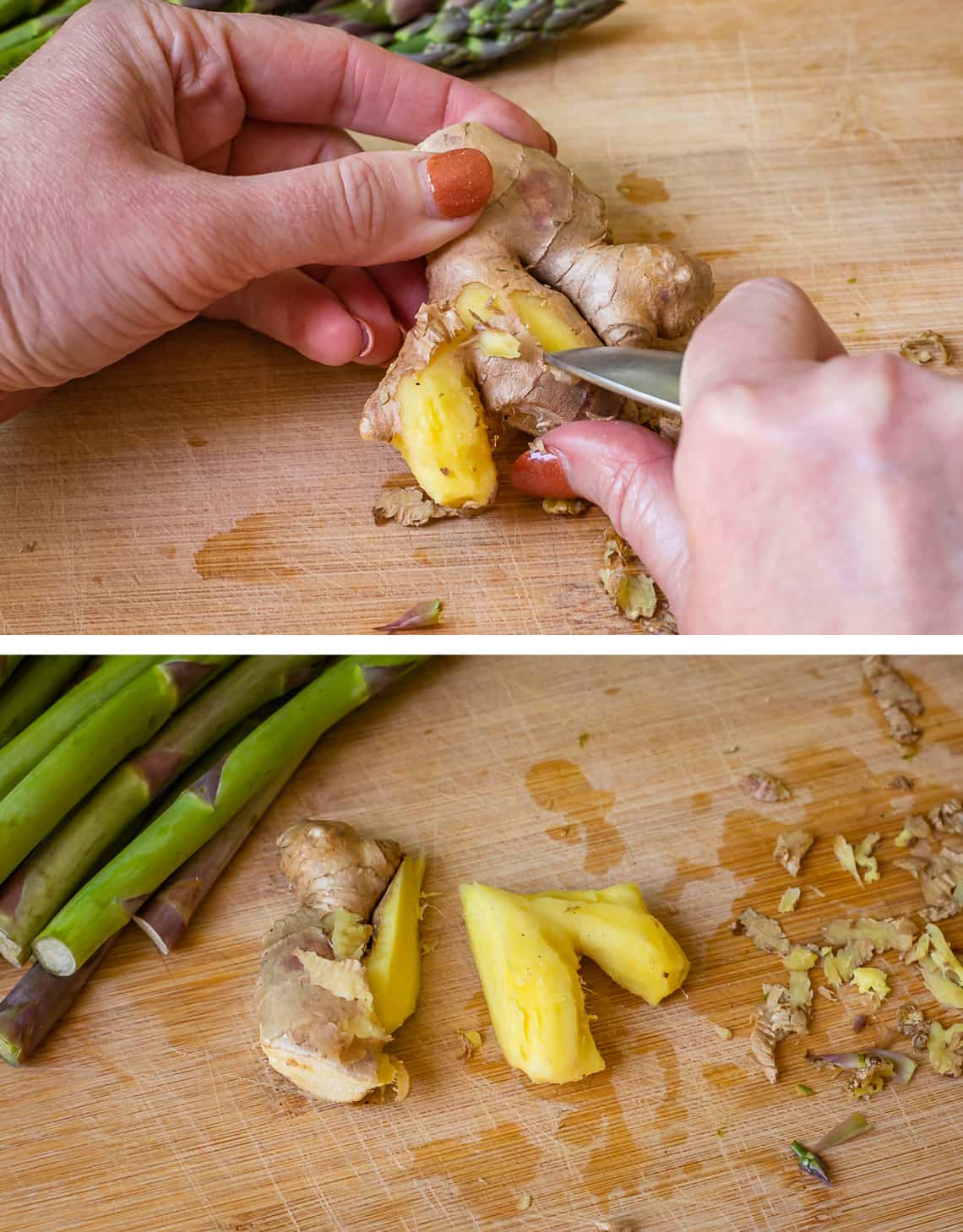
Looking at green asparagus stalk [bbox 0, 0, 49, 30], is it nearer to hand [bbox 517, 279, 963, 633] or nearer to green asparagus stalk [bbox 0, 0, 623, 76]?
green asparagus stalk [bbox 0, 0, 623, 76]

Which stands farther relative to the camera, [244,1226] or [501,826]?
[501,826]

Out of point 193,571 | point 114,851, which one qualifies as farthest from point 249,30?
point 114,851

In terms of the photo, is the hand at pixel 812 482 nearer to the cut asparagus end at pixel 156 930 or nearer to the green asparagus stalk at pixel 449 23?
the cut asparagus end at pixel 156 930

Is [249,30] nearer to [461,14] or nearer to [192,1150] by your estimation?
[461,14]

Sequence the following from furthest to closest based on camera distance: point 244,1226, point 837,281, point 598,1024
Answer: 1. point 837,281
2. point 598,1024
3. point 244,1226

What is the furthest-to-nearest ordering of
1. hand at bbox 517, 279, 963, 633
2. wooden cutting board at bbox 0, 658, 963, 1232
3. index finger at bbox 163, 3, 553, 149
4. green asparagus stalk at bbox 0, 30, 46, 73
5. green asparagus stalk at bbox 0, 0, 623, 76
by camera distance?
green asparagus stalk at bbox 0, 0, 623, 76
green asparagus stalk at bbox 0, 30, 46, 73
index finger at bbox 163, 3, 553, 149
wooden cutting board at bbox 0, 658, 963, 1232
hand at bbox 517, 279, 963, 633

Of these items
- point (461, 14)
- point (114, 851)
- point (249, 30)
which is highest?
point (249, 30)

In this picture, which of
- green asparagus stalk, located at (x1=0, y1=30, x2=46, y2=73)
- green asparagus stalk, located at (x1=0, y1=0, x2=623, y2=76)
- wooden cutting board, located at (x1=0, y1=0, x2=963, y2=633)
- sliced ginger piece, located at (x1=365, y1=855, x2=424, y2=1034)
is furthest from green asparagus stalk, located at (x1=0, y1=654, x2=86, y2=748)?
green asparagus stalk, located at (x1=0, y1=0, x2=623, y2=76)

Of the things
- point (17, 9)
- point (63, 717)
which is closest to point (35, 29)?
point (17, 9)
